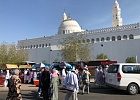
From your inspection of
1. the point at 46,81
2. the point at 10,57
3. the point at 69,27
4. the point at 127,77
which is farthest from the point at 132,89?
the point at 69,27

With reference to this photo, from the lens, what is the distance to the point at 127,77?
11.4m

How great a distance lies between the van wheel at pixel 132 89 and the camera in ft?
37.6

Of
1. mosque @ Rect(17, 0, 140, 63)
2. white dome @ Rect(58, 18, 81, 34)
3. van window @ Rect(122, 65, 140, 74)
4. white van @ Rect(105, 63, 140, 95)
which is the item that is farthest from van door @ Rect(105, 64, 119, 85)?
white dome @ Rect(58, 18, 81, 34)

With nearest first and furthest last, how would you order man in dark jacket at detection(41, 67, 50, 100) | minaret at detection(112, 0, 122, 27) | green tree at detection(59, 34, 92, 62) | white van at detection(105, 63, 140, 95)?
man in dark jacket at detection(41, 67, 50, 100), white van at detection(105, 63, 140, 95), green tree at detection(59, 34, 92, 62), minaret at detection(112, 0, 122, 27)

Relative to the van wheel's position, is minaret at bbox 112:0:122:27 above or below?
above

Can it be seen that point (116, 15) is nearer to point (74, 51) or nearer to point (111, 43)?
point (111, 43)

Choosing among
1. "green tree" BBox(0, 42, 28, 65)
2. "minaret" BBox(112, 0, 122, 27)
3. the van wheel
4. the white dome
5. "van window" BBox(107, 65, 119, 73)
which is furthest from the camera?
the white dome

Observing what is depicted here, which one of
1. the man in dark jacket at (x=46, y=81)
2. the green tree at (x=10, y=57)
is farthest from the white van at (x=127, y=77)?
the green tree at (x=10, y=57)

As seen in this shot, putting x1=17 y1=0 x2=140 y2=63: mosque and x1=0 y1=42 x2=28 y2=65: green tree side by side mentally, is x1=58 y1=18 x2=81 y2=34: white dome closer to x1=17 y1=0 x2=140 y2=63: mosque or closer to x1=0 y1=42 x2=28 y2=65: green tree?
x1=17 y1=0 x2=140 y2=63: mosque

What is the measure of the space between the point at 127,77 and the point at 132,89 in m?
0.76

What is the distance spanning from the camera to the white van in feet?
37.0

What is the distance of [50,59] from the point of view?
83.0 m

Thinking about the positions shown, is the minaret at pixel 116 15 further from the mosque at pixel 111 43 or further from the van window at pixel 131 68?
the van window at pixel 131 68

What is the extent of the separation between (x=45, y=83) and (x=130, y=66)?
17.1 feet
